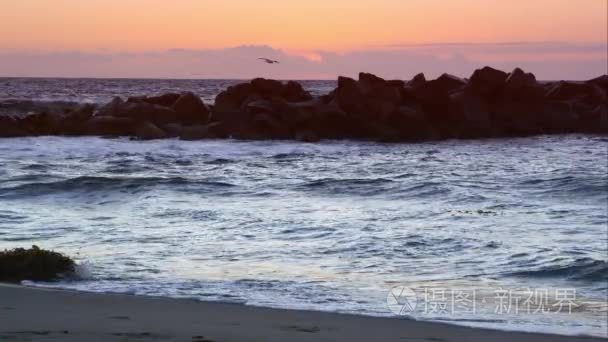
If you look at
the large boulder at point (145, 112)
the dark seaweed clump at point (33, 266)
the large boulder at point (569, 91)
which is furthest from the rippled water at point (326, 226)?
the large boulder at point (569, 91)

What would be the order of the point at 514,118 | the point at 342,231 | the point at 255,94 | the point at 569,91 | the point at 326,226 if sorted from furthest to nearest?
the point at 569,91
the point at 514,118
the point at 255,94
the point at 326,226
the point at 342,231

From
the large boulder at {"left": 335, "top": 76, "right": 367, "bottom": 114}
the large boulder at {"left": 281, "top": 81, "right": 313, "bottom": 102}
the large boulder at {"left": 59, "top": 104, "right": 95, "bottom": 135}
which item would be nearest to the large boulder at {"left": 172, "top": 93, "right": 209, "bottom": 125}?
the large boulder at {"left": 281, "top": 81, "right": 313, "bottom": 102}

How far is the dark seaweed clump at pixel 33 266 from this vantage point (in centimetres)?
841

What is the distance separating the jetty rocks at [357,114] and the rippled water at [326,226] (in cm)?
653

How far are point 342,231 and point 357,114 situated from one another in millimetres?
19542

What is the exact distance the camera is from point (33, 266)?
27.8ft

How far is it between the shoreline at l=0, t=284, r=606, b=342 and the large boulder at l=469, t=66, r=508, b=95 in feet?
83.4

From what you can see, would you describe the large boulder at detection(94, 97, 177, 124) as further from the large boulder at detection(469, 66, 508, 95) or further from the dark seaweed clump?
the dark seaweed clump

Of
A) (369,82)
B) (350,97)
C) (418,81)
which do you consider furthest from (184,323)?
(418,81)

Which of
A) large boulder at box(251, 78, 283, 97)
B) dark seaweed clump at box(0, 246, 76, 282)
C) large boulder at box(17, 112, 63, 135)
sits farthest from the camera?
large boulder at box(251, 78, 283, 97)

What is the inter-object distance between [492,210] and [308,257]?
4604 millimetres

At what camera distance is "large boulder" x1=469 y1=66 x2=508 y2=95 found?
1252 inches

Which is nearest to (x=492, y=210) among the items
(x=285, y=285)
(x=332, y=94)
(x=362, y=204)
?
(x=362, y=204)

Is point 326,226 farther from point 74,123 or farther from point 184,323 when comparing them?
point 74,123
